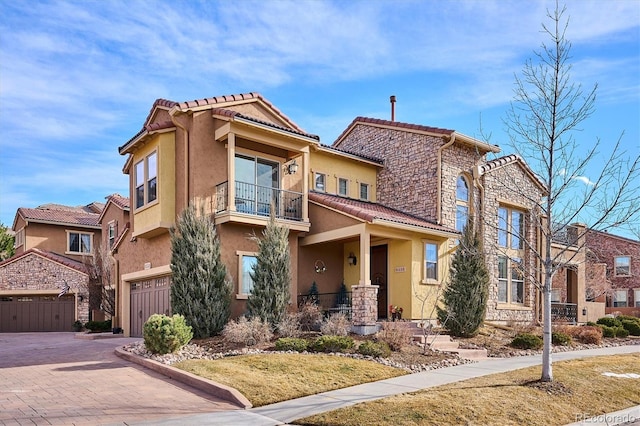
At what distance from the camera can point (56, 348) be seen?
1700 cm

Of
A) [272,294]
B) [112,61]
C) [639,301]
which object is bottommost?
[639,301]

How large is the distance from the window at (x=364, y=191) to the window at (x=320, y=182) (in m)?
1.98

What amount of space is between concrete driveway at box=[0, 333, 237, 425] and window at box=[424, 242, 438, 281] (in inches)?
413

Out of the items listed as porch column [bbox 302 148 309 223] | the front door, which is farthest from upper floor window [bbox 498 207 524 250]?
porch column [bbox 302 148 309 223]

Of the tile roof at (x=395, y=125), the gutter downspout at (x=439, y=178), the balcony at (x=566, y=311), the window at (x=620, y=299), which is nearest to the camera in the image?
the gutter downspout at (x=439, y=178)

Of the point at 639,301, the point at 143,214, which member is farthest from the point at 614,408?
the point at 639,301

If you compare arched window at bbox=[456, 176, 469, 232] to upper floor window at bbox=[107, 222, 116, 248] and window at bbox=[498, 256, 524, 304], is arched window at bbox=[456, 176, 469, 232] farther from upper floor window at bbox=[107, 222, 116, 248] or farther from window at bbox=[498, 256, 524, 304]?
upper floor window at bbox=[107, 222, 116, 248]

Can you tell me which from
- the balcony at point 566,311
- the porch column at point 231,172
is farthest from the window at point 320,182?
the balcony at point 566,311

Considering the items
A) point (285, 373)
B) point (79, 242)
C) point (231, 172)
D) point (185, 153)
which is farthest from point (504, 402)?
point (79, 242)

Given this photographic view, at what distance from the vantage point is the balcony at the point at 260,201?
17.5 metres

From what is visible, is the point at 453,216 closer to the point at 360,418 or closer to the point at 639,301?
the point at 360,418

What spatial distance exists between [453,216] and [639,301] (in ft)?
88.3

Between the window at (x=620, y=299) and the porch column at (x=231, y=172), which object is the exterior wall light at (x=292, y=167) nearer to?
the porch column at (x=231, y=172)
